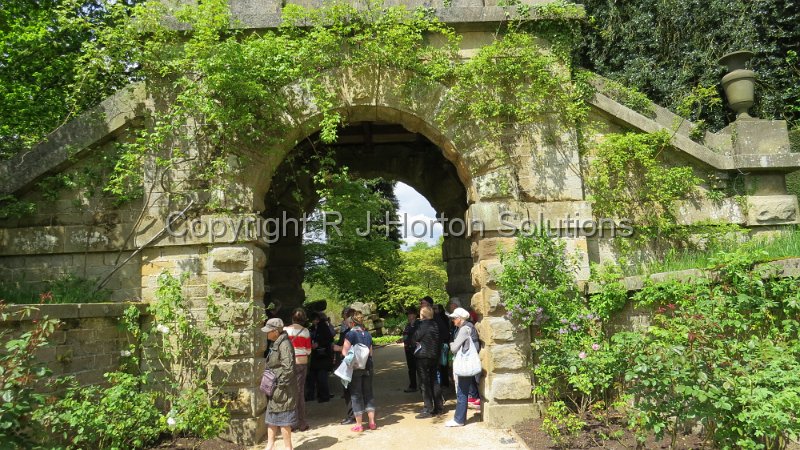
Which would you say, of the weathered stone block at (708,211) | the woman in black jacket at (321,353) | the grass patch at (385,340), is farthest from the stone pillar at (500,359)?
the grass patch at (385,340)

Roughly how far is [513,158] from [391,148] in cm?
509

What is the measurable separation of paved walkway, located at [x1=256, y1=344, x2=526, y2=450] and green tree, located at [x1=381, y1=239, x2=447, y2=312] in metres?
10.0

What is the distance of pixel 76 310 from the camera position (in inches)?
215

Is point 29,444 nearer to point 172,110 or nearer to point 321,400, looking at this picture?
point 172,110

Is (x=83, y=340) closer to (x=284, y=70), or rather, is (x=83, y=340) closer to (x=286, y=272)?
(x=284, y=70)

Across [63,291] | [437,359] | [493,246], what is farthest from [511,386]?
[63,291]

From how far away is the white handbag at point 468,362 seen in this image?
6.43 metres

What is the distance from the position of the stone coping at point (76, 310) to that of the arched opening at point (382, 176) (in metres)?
A: 4.94

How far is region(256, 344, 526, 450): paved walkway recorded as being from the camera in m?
5.91

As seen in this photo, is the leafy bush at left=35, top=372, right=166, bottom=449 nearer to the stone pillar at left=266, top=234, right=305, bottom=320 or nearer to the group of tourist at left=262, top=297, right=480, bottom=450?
the group of tourist at left=262, top=297, right=480, bottom=450

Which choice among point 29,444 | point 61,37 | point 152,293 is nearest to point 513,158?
point 152,293

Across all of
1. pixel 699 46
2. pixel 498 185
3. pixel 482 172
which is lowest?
pixel 498 185

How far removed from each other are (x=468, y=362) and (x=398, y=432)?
49.5 inches

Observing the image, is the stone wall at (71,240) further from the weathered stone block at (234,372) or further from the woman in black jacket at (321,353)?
the woman in black jacket at (321,353)
